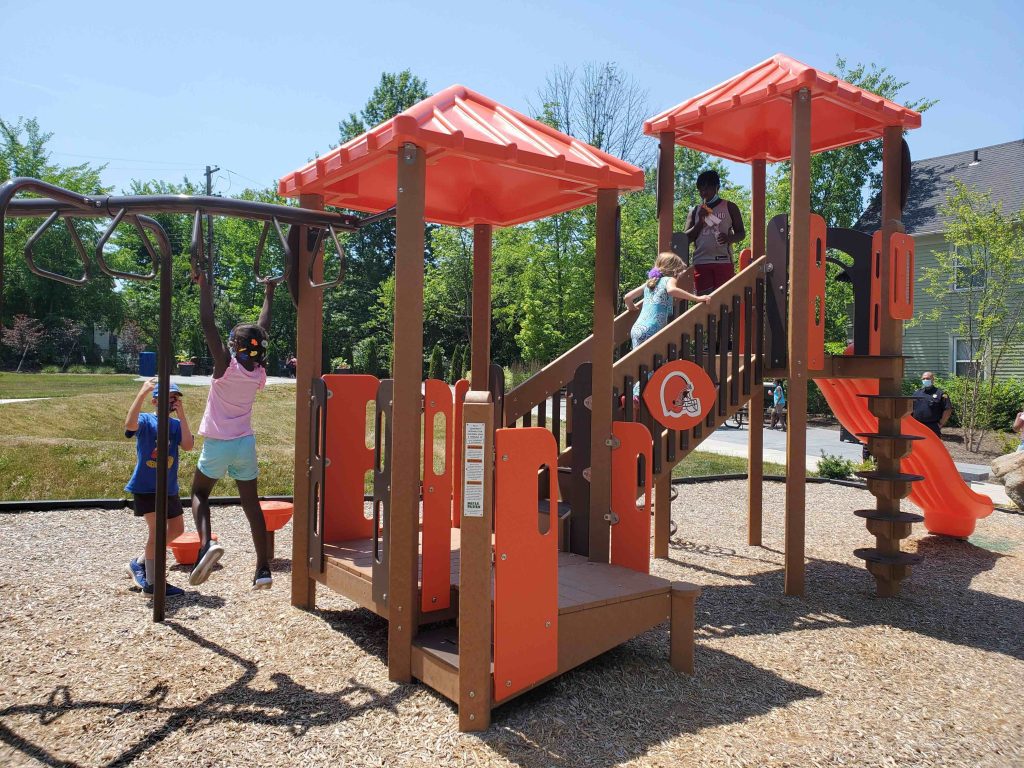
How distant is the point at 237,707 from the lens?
3.59 metres

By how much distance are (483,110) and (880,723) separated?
156 inches

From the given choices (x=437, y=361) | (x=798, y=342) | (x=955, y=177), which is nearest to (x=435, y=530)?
(x=798, y=342)

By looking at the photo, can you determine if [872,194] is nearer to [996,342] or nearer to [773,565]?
[996,342]

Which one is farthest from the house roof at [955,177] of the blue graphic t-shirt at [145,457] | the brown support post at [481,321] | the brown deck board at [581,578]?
the blue graphic t-shirt at [145,457]

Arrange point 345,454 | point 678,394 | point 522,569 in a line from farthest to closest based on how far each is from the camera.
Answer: point 678,394, point 345,454, point 522,569

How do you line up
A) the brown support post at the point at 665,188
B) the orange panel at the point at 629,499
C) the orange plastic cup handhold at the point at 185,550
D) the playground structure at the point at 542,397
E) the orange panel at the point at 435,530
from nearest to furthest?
1. the playground structure at the point at 542,397
2. the orange panel at the point at 435,530
3. the orange panel at the point at 629,499
4. the orange plastic cup handhold at the point at 185,550
5. the brown support post at the point at 665,188

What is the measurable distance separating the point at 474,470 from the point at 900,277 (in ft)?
15.9

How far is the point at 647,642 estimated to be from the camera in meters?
4.71

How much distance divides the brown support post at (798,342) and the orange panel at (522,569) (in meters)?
3.06

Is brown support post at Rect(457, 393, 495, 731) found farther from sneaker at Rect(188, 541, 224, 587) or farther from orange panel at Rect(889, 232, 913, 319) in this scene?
orange panel at Rect(889, 232, 913, 319)

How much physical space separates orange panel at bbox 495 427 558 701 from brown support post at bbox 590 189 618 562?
1071 millimetres

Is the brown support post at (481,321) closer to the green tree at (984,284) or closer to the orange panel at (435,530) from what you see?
the orange panel at (435,530)

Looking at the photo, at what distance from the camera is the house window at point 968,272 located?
18.8 meters

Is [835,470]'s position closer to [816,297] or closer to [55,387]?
[816,297]
